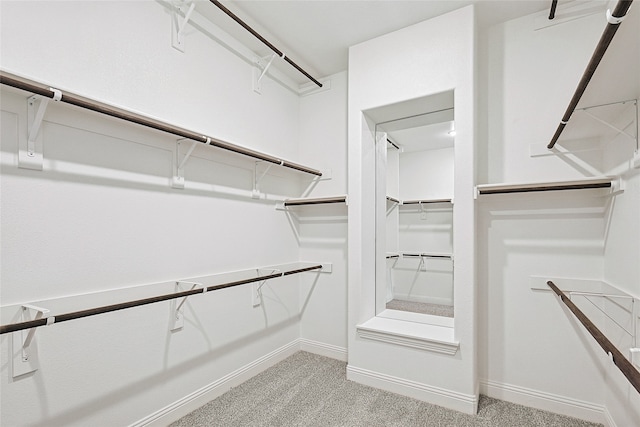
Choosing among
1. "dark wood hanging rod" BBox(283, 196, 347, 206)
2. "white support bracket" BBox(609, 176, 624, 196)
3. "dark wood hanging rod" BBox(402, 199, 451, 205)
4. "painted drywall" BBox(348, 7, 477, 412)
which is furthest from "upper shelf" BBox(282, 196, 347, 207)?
"white support bracket" BBox(609, 176, 624, 196)

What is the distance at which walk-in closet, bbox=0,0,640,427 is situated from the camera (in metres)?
1.35

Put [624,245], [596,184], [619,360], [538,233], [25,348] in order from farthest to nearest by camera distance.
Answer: [538,233] → [596,184] → [624,245] → [25,348] → [619,360]

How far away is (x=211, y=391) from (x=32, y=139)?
175cm

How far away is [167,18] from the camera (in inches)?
73.5

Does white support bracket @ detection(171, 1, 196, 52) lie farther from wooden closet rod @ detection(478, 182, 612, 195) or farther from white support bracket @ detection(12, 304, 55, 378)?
wooden closet rod @ detection(478, 182, 612, 195)

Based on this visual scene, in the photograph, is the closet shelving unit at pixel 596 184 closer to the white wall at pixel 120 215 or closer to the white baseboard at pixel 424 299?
the white baseboard at pixel 424 299

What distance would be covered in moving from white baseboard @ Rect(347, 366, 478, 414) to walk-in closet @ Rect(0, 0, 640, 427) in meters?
0.02

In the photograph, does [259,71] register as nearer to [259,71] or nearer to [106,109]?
[259,71]

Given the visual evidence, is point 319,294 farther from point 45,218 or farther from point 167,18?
point 167,18

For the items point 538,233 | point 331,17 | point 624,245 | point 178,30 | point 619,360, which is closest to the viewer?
point 619,360

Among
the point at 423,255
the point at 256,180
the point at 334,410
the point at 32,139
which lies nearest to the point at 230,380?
the point at 334,410

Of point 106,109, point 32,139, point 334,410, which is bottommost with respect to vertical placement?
point 334,410

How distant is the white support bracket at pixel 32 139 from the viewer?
1.27 meters

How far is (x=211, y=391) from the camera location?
2.06 m
